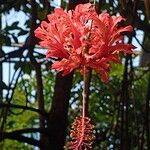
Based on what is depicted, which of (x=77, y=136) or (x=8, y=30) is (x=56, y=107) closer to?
(x=8, y=30)

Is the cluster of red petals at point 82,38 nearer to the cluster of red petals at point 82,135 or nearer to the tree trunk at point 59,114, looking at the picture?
the cluster of red petals at point 82,135

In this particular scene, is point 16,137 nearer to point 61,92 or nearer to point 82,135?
point 61,92

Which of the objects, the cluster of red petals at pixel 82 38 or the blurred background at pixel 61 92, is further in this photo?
the blurred background at pixel 61 92

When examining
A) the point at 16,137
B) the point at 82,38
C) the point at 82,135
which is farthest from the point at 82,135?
the point at 16,137

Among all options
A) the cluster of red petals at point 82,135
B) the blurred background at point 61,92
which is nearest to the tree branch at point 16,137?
the blurred background at point 61,92

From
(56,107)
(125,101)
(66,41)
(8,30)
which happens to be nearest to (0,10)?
(8,30)

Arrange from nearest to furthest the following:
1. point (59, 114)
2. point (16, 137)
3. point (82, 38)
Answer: point (82, 38)
point (16, 137)
point (59, 114)
